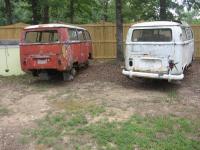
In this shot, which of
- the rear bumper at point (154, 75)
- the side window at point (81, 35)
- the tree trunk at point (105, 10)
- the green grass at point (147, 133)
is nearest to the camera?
the green grass at point (147, 133)

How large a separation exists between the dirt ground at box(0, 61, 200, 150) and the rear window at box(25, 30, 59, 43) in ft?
4.70

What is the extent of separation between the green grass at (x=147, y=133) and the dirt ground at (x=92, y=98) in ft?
1.47

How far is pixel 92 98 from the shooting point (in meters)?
10.4

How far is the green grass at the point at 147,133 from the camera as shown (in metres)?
7.27

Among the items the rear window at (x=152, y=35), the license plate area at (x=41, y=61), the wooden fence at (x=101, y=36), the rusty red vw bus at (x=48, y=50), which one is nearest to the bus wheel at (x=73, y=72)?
the rusty red vw bus at (x=48, y=50)

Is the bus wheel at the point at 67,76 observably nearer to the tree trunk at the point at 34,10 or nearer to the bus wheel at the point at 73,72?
the bus wheel at the point at 73,72

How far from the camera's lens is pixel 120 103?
382 inches

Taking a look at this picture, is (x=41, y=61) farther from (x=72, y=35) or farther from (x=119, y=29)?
(x=119, y=29)

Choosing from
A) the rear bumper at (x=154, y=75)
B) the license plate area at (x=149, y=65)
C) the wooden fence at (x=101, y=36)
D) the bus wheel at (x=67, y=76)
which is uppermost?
the wooden fence at (x=101, y=36)

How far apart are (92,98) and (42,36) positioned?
10.4 ft

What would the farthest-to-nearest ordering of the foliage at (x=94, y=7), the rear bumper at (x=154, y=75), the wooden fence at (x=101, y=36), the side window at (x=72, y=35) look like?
the foliage at (x=94, y=7), the wooden fence at (x=101, y=36), the side window at (x=72, y=35), the rear bumper at (x=154, y=75)

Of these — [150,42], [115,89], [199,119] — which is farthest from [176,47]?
[199,119]

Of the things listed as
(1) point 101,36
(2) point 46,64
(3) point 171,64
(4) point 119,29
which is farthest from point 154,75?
(1) point 101,36

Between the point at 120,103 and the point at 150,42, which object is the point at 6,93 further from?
the point at 150,42
